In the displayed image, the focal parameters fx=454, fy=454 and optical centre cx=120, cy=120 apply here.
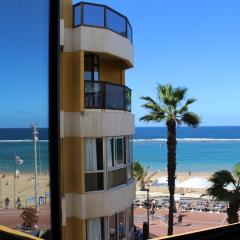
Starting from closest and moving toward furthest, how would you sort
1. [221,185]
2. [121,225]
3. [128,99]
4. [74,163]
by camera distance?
[74,163] → [121,225] → [128,99] → [221,185]

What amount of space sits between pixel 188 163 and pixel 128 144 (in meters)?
26.4

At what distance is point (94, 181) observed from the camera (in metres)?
4.17

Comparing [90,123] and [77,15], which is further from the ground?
[77,15]

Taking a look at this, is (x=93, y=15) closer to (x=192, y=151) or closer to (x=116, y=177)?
(x=116, y=177)

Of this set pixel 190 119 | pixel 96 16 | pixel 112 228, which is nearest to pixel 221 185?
pixel 190 119

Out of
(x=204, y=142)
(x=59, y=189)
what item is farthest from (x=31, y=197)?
(x=204, y=142)

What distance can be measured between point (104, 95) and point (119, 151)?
61 cm

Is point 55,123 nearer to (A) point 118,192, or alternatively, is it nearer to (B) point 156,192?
(A) point 118,192

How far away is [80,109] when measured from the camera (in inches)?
159

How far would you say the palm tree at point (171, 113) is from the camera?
729 cm

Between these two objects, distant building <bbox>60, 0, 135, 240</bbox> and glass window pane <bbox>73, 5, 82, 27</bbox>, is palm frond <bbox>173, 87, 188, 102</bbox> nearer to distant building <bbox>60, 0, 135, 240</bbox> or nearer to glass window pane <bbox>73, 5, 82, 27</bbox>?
distant building <bbox>60, 0, 135, 240</bbox>

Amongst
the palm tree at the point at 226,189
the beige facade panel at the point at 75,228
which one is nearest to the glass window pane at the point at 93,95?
the beige facade panel at the point at 75,228

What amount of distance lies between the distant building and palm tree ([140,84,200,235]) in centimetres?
284

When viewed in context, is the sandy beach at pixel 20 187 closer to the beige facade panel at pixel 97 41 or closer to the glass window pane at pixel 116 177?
the glass window pane at pixel 116 177
